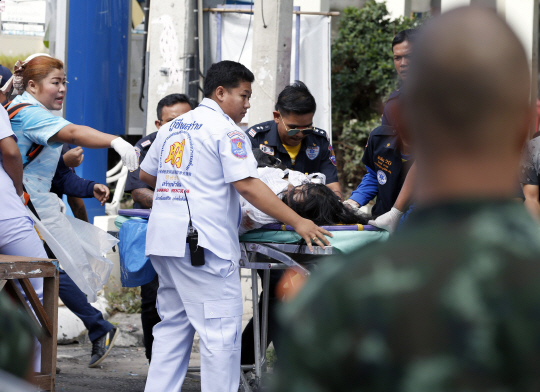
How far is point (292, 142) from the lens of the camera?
418 cm

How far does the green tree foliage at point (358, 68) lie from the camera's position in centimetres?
910

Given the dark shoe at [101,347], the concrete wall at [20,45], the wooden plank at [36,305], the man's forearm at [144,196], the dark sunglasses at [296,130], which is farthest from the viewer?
the concrete wall at [20,45]

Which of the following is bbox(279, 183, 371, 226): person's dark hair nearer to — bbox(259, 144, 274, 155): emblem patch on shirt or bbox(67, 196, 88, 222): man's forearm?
bbox(259, 144, 274, 155): emblem patch on shirt

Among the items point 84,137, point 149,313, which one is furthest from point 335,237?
point 149,313

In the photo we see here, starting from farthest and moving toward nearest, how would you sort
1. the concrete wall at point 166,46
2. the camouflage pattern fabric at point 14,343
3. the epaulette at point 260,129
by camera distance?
the concrete wall at point 166,46, the epaulette at point 260,129, the camouflage pattern fabric at point 14,343

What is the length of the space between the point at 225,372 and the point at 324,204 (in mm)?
999

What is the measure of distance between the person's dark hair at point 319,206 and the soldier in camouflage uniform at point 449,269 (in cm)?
255

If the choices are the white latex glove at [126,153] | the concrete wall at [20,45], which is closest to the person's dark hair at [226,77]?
the white latex glove at [126,153]

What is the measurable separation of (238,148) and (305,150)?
1.33 m

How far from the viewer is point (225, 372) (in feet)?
9.94

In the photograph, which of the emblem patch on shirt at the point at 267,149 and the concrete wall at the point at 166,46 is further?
the concrete wall at the point at 166,46

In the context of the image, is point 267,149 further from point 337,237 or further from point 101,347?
point 101,347

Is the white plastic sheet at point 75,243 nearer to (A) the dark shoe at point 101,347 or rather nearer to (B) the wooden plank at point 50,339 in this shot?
(B) the wooden plank at point 50,339


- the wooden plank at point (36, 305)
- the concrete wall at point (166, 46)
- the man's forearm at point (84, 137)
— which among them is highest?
the concrete wall at point (166, 46)
